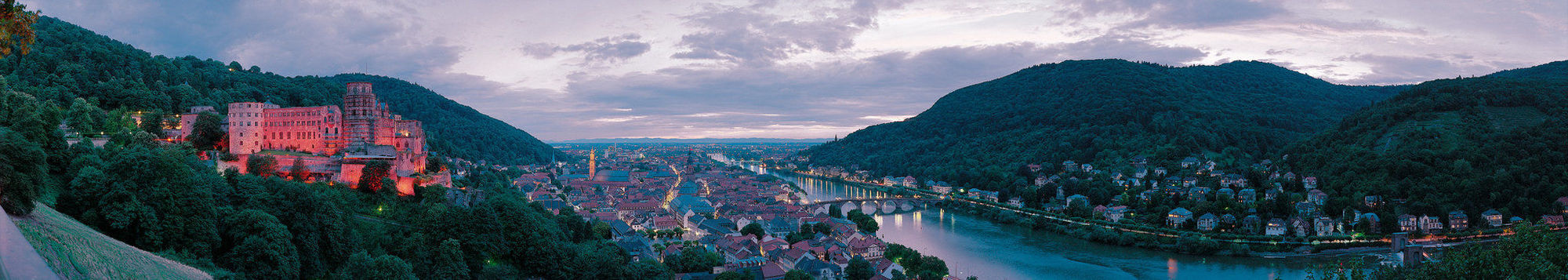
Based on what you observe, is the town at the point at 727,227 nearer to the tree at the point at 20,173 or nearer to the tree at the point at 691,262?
the tree at the point at 691,262

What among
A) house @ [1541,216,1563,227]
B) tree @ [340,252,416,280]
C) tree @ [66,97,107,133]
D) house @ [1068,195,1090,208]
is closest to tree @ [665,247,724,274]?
tree @ [340,252,416,280]

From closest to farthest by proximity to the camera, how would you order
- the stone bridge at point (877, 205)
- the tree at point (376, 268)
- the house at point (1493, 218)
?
the tree at point (376, 268) < the house at point (1493, 218) < the stone bridge at point (877, 205)

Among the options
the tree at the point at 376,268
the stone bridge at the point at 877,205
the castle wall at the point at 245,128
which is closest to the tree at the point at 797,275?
the tree at the point at 376,268

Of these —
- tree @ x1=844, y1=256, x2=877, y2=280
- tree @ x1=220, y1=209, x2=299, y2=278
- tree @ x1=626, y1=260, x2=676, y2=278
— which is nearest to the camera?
tree @ x1=220, y1=209, x2=299, y2=278

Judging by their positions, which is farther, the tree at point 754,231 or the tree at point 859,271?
the tree at point 754,231

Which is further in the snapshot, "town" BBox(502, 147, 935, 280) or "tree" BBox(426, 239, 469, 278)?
"town" BBox(502, 147, 935, 280)

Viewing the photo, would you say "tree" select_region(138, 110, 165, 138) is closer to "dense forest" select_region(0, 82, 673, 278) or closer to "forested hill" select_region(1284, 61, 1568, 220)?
"dense forest" select_region(0, 82, 673, 278)
